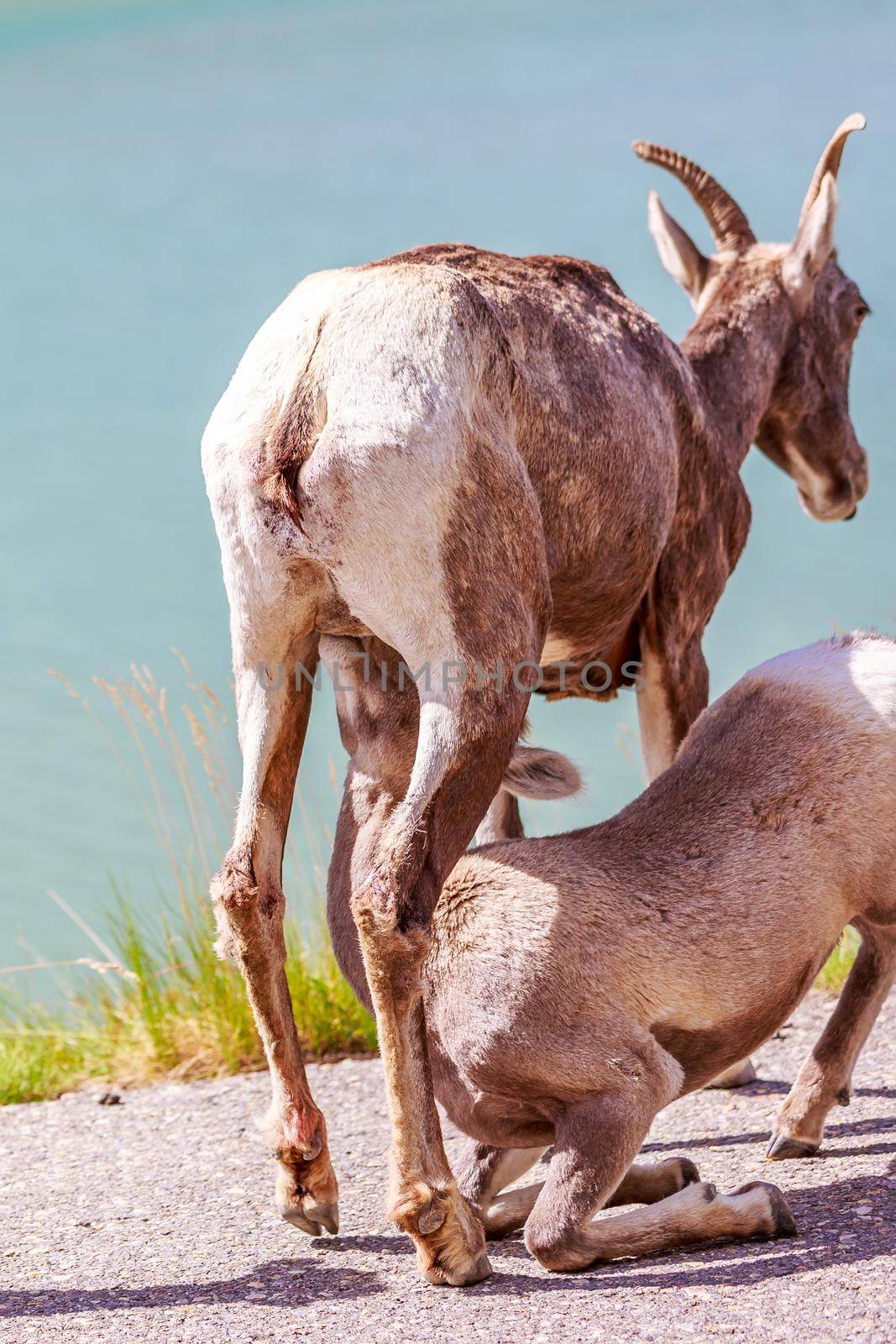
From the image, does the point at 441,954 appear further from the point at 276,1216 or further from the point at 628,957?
the point at 276,1216

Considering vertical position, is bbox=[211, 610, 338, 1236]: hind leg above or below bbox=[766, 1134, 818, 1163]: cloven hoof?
above

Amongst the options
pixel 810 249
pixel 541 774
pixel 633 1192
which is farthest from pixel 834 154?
pixel 633 1192

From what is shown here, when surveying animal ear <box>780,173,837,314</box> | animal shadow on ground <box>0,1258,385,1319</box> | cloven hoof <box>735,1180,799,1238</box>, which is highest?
animal ear <box>780,173,837,314</box>

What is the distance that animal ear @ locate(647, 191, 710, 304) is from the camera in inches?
255

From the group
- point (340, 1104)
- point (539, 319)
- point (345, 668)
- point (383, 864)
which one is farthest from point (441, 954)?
point (340, 1104)

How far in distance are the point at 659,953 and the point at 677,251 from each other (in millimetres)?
3874

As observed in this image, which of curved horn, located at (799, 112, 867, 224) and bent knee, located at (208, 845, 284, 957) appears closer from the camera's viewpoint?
bent knee, located at (208, 845, 284, 957)

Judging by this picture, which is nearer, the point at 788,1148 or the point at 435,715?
the point at 435,715

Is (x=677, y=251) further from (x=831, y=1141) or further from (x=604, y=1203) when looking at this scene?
(x=604, y=1203)

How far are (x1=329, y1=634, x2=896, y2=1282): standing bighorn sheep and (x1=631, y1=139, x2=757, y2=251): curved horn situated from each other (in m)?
3.00

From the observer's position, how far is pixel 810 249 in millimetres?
6156

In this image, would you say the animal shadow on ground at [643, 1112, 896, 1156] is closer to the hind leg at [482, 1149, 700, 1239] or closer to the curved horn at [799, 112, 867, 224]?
the hind leg at [482, 1149, 700, 1239]

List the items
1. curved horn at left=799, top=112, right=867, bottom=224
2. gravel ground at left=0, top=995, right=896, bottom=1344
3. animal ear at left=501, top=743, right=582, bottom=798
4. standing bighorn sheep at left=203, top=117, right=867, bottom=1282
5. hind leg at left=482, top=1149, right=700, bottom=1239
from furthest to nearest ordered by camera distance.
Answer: curved horn at left=799, top=112, right=867, bottom=224 < animal ear at left=501, top=743, right=582, bottom=798 < hind leg at left=482, top=1149, right=700, bottom=1239 < standing bighorn sheep at left=203, top=117, right=867, bottom=1282 < gravel ground at left=0, top=995, right=896, bottom=1344

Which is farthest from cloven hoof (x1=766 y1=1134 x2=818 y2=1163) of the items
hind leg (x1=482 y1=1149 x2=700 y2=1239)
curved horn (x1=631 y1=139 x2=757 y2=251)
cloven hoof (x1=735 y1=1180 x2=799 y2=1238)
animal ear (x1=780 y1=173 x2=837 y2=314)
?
curved horn (x1=631 y1=139 x2=757 y2=251)
